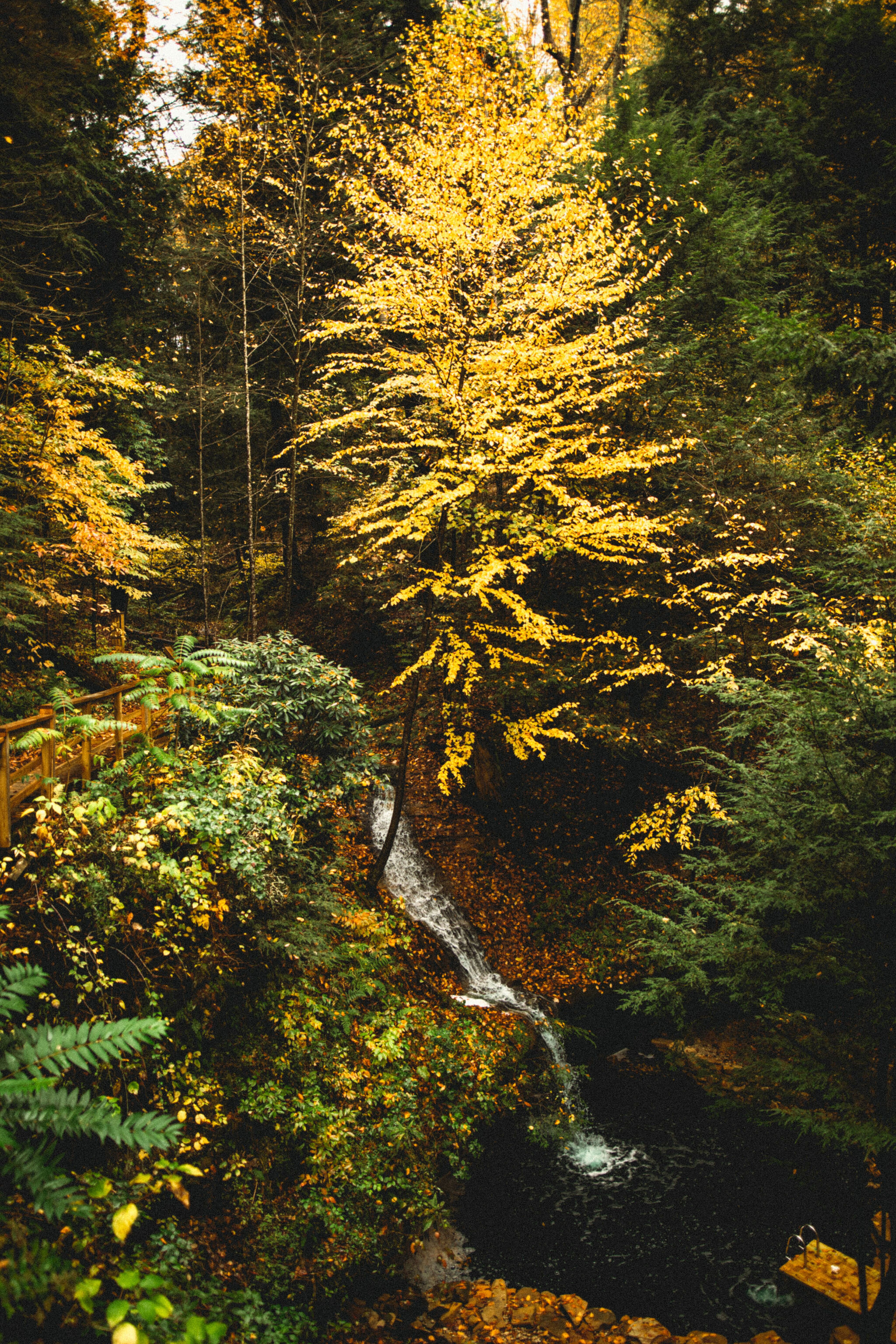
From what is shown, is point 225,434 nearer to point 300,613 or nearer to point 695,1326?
point 300,613

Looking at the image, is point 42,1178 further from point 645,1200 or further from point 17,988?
point 645,1200

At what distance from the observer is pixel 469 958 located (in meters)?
10.6

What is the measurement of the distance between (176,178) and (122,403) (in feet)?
16.3

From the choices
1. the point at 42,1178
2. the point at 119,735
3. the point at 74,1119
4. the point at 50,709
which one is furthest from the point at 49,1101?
the point at 119,735

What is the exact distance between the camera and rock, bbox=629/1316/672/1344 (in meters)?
5.68

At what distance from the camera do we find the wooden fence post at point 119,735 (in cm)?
638

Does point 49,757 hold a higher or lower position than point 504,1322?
higher

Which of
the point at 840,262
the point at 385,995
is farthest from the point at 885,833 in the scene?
the point at 840,262

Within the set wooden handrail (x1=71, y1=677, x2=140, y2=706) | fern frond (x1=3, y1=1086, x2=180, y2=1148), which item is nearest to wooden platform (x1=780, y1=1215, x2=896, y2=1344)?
fern frond (x1=3, y1=1086, x2=180, y2=1148)

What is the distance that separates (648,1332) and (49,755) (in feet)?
24.6

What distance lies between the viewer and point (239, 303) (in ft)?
49.7

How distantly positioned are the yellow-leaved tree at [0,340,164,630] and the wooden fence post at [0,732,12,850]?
427cm

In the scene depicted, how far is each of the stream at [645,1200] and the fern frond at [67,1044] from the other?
531cm

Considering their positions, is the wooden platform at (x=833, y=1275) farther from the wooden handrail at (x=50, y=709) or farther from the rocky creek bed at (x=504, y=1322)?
the wooden handrail at (x=50, y=709)
